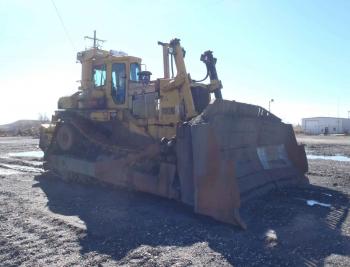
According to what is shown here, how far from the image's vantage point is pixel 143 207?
273 inches

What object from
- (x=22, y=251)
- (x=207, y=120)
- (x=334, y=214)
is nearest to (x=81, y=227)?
(x=22, y=251)

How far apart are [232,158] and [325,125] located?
7009 cm

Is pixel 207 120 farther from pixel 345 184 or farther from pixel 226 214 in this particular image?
pixel 345 184

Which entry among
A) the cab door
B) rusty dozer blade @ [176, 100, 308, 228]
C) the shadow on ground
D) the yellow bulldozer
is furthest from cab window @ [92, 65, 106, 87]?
rusty dozer blade @ [176, 100, 308, 228]

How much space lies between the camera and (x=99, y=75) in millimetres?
9984

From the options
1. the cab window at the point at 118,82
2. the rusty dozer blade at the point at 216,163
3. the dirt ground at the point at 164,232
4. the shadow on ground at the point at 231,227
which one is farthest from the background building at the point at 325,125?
the shadow on ground at the point at 231,227

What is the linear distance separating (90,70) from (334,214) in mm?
7176

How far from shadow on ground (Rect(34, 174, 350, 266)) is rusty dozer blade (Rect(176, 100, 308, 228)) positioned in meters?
0.33

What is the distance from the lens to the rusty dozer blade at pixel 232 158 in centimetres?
563

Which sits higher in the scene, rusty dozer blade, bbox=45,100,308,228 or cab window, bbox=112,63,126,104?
cab window, bbox=112,63,126,104

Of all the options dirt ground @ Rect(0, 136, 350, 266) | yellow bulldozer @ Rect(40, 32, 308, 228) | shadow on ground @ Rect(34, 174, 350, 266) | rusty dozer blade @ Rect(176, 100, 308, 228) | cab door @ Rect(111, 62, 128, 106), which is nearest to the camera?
dirt ground @ Rect(0, 136, 350, 266)

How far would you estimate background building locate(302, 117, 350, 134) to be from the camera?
2790 inches

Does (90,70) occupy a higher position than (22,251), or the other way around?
(90,70)

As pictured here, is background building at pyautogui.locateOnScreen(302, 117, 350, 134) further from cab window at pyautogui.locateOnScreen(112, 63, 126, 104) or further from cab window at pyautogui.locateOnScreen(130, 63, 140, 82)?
cab window at pyautogui.locateOnScreen(112, 63, 126, 104)
